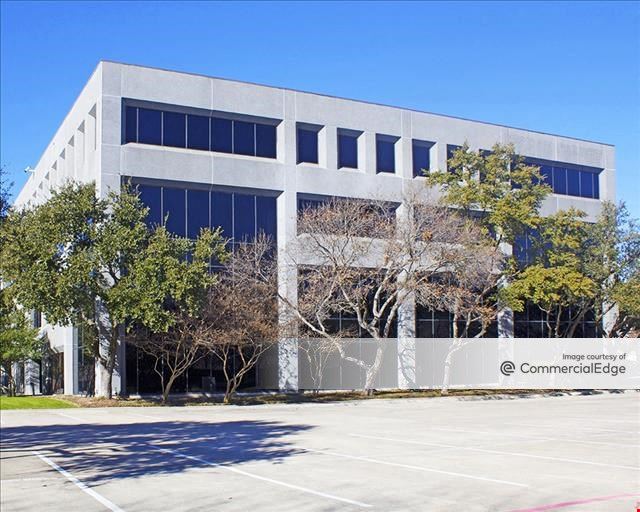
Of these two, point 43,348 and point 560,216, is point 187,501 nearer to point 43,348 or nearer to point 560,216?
point 560,216

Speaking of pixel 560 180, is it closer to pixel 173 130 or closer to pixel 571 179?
pixel 571 179

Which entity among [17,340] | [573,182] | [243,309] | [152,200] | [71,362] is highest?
[573,182]

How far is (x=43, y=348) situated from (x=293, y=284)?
18996 mm

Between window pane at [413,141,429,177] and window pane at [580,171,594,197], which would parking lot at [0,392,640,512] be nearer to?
window pane at [413,141,429,177]

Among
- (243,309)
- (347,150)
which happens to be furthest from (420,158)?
(243,309)

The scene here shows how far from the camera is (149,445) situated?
18.3 metres

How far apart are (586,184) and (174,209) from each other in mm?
31674

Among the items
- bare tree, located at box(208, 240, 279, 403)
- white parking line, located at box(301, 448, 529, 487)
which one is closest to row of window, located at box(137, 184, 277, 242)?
bare tree, located at box(208, 240, 279, 403)

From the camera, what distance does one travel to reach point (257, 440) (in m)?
19.6

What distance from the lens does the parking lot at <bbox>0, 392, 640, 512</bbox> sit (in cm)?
1123

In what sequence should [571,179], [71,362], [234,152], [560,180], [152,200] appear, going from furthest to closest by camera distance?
[571,179] < [560,180] < [71,362] < [234,152] < [152,200]

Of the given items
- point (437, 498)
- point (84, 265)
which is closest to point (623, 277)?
point (84, 265)

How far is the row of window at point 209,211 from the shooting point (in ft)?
131

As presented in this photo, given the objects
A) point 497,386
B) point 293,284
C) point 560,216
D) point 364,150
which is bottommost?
point 497,386
